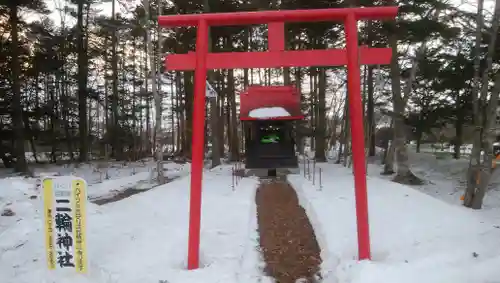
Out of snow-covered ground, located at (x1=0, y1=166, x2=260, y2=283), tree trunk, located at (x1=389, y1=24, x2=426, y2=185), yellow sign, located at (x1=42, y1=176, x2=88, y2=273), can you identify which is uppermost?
tree trunk, located at (x1=389, y1=24, x2=426, y2=185)

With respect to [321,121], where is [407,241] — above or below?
below

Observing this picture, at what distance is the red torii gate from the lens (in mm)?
5973

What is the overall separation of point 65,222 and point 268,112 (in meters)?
11.8

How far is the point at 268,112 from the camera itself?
53.5ft

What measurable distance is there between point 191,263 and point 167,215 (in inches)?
131

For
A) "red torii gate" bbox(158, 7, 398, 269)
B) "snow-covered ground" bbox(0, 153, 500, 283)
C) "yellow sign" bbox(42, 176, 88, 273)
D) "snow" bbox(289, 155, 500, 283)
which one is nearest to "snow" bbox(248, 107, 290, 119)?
"snow-covered ground" bbox(0, 153, 500, 283)

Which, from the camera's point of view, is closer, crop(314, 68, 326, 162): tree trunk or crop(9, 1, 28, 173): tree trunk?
crop(9, 1, 28, 173): tree trunk

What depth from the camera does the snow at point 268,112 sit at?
52.7 ft

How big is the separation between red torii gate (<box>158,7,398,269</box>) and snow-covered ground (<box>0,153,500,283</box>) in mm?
671

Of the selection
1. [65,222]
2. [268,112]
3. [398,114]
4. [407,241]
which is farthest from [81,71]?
[407,241]

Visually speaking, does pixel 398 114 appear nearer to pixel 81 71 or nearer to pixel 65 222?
pixel 65 222

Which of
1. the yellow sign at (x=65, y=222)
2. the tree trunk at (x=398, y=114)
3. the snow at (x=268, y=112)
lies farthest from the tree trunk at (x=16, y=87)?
the tree trunk at (x=398, y=114)

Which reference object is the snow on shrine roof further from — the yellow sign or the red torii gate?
the yellow sign

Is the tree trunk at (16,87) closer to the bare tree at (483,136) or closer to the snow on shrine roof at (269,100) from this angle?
the snow on shrine roof at (269,100)
